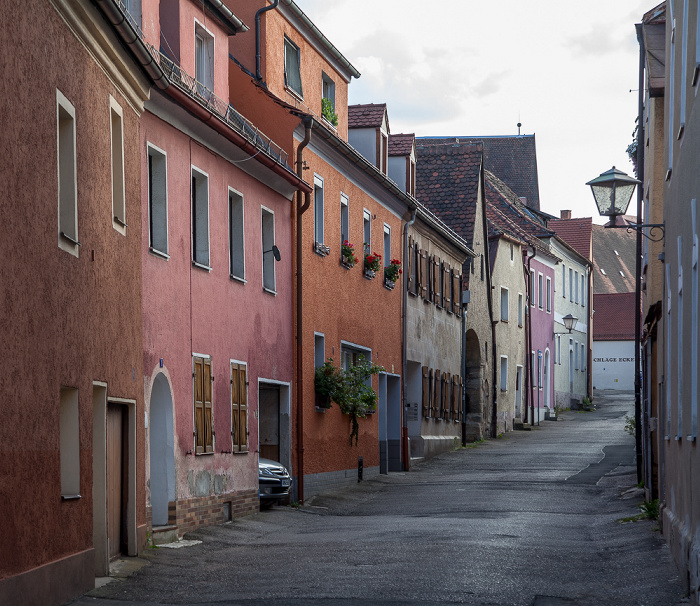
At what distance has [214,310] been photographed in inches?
708

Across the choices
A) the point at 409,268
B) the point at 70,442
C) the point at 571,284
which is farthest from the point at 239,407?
the point at 571,284

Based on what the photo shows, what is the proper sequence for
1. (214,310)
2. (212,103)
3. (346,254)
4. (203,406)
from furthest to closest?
(346,254), (212,103), (214,310), (203,406)

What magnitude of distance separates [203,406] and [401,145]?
17.0m

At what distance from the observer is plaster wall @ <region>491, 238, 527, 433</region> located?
46.6m

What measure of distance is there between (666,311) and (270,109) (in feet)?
31.4

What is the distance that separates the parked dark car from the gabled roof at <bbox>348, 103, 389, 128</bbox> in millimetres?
11221

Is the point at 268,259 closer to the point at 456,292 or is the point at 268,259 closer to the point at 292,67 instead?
the point at 292,67

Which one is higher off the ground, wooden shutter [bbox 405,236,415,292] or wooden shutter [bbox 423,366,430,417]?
wooden shutter [bbox 405,236,415,292]

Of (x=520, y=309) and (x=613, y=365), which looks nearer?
(x=520, y=309)

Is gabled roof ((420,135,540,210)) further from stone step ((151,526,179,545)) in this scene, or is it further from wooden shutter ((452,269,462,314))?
stone step ((151,526,179,545))

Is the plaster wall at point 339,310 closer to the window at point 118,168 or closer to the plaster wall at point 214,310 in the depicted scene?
the plaster wall at point 214,310

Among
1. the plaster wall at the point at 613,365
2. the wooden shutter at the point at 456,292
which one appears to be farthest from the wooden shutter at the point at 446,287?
the plaster wall at the point at 613,365

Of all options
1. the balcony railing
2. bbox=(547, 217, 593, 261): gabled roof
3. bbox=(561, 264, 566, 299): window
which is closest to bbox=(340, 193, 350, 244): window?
the balcony railing

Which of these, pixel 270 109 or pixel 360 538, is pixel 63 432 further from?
pixel 270 109
